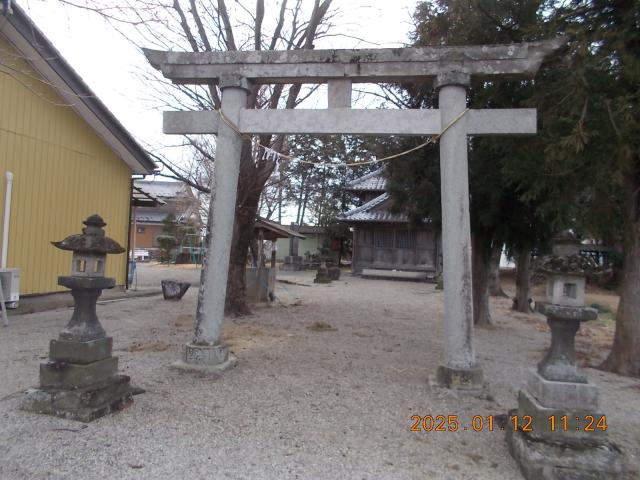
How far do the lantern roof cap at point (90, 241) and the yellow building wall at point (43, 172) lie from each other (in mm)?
5967

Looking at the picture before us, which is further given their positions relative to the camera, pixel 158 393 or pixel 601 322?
pixel 601 322

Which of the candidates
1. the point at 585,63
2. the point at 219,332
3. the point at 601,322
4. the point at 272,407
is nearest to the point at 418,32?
the point at 585,63

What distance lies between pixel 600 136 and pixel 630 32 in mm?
1385

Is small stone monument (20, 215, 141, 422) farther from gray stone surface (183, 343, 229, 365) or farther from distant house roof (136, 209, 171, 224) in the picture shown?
distant house roof (136, 209, 171, 224)

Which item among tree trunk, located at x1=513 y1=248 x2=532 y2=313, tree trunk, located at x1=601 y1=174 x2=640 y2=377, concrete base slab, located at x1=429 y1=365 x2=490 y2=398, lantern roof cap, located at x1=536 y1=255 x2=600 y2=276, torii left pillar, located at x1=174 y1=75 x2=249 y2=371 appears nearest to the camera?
lantern roof cap, located at x1=536 y1=255 x2=600 y2=276

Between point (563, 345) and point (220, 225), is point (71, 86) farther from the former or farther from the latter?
point (563, 345)

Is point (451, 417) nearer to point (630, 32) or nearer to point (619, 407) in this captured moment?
point (619, 407)

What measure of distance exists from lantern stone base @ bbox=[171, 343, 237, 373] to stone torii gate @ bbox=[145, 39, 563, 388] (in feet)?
0.04

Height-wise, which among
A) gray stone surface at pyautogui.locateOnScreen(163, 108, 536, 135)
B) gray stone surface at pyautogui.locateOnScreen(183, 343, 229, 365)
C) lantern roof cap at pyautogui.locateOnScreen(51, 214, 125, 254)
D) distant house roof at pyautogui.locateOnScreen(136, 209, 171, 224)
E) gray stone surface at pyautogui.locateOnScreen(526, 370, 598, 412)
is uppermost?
distant house roof at pyautogui.locateOnScreen(136, 209, 171, 224)

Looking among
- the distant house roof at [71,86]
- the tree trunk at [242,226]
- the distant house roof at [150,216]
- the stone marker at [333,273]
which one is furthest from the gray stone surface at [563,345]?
the distant house roof at [150,216]

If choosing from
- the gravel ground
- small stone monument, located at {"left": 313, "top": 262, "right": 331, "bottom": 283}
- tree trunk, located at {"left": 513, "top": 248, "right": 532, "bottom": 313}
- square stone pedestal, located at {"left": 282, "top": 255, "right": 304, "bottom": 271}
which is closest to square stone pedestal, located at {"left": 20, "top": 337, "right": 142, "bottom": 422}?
the gravel ground

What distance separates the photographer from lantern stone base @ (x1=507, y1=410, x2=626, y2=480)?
10.8ft

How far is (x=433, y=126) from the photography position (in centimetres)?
570

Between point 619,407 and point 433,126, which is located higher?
point 433,126
